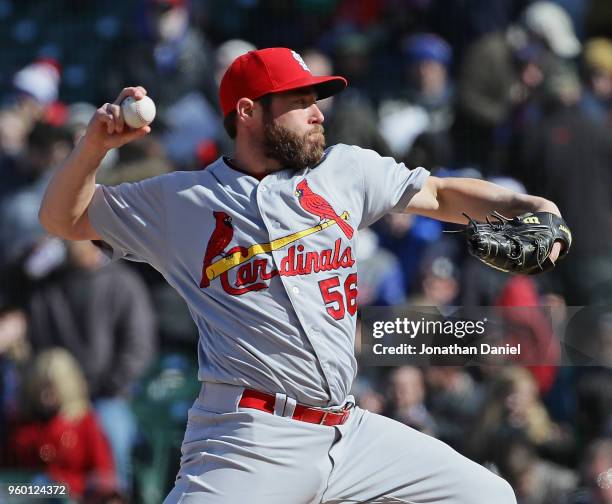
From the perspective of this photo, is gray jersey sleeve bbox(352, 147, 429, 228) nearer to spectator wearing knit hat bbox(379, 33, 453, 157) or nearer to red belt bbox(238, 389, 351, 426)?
red belt bbox(238, 389, 351, 426)

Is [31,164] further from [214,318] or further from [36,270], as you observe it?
[214,318]

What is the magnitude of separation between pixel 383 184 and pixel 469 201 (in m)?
0.27

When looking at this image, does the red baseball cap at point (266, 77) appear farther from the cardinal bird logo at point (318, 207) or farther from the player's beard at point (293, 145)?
the cardinal bird logo at point (318, 207)

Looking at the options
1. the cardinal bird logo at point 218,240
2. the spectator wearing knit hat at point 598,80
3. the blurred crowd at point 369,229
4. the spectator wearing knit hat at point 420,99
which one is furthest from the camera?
the spectator wearing knit hat at point 420,99

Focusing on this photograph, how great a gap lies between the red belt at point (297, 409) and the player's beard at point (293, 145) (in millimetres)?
692

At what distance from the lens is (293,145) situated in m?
3.08

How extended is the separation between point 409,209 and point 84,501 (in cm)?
286

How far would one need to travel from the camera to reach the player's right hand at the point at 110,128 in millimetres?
2898

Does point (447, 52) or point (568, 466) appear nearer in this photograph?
point (568, 466)

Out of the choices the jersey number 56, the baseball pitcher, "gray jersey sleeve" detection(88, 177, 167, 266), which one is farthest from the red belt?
"gray jersey sleeve" detection(88, 177, 167, 266)

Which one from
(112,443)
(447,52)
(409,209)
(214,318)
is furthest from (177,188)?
(447,52)

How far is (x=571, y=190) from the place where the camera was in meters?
5.30

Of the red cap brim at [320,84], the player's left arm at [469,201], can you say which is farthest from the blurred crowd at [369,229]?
the red cap brim at [320,84]

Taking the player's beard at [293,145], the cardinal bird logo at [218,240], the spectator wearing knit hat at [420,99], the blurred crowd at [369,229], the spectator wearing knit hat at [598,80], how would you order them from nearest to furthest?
the cardinal bird logo at [218,240]
the player's beard at [293,145]
the blurred crowd at [369,229]
the spectator wearing knit hat at [598,80]
the spectator wearing knit hat at [420,99]
